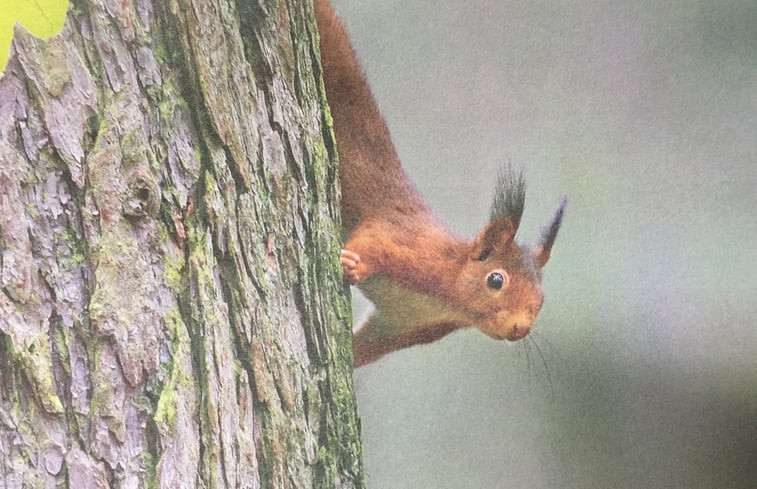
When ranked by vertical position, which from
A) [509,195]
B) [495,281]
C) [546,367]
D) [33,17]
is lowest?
[546,367]

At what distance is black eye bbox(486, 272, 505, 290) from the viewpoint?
39.3 inches

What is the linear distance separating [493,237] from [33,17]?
2.15 feet

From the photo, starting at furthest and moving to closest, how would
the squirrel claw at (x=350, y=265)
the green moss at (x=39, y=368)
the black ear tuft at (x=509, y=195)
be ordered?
the black ear tuft at (x=509, y=195) < the squirrel claw at (x=350, y=265) < the green moss at (x=39, y=368)

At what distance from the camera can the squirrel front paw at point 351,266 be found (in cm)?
92

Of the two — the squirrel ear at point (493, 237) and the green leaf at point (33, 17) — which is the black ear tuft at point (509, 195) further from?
the green leaf at point (33, 17)

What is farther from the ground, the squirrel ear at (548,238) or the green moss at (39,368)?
the squirrel ear at (548,238)

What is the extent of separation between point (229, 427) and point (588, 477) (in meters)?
0.66

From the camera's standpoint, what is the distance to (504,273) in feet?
3.33

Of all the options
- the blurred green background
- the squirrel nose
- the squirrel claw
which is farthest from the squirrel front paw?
the squirrel nose

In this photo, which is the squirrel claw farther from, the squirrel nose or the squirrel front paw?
the squirrel nose

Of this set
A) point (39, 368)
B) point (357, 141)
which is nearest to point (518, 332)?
point (357, 141)

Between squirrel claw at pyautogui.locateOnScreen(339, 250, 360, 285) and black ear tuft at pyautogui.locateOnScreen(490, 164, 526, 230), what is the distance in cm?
23

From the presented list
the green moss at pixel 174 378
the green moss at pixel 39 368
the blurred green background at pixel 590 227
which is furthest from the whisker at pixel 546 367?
the green moss at pixel 39 368

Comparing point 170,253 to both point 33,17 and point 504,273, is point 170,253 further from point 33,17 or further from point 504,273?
point 504,273
